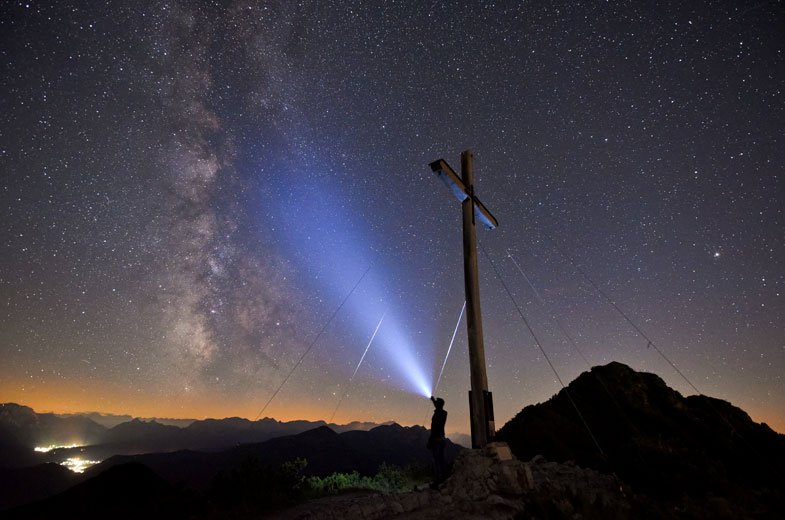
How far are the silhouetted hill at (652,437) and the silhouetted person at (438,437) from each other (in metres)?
4.04

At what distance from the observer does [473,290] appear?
7996 mm

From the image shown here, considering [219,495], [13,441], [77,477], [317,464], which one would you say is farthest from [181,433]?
[219,495]

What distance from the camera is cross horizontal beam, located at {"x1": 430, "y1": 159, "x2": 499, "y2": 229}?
8562 mm

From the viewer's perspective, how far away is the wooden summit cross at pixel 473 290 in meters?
7.21

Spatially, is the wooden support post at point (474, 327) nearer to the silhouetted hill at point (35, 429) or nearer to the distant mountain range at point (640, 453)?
the distant mountain range at point (640, 453)

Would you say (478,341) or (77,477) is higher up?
(478,341)

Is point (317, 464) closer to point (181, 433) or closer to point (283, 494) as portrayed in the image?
point (283, 494)

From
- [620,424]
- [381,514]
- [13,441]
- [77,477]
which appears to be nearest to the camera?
[381,514]

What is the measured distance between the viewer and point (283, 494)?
25.4 ft

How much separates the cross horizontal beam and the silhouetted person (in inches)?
187

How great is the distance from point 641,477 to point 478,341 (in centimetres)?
471

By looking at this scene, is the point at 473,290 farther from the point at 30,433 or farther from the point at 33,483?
the point at 30,433

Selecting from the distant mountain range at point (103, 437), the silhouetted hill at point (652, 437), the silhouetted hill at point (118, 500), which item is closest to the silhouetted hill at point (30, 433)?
the distant mountain range at point (103, 437)

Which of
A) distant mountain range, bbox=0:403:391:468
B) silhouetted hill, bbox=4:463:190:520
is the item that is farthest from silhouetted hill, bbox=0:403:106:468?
silhouetted hill, bbox=4:463:190:520
